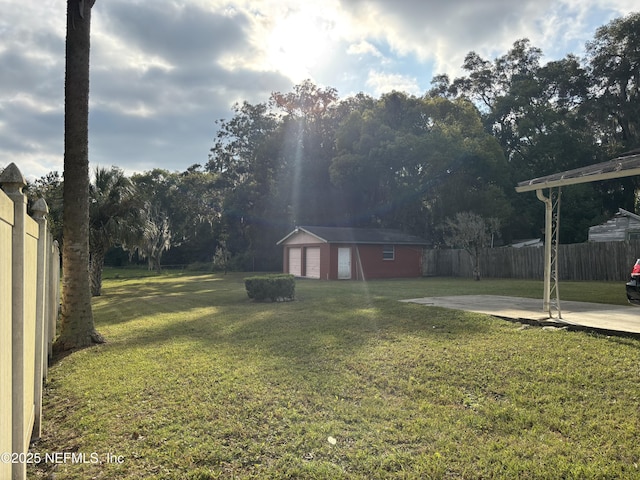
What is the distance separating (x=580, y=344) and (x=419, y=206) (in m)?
27.3

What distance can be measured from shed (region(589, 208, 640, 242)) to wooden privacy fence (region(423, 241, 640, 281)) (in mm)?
4154

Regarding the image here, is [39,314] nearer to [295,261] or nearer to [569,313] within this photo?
[569,313]

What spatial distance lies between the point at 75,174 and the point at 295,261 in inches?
882

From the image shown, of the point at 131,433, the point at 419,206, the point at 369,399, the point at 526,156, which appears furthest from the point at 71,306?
the point at 526,156

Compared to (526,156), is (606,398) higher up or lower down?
lower down

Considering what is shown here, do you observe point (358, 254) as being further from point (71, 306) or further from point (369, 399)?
point (369, 399)

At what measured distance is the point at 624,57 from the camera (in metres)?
33.8

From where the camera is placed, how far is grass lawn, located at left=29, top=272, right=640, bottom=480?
3256 mm

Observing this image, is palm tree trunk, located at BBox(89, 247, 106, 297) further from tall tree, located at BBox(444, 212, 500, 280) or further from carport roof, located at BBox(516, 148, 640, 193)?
tall tree, located at BBox(444, 212, 500, 280)

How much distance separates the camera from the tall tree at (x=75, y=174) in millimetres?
7555

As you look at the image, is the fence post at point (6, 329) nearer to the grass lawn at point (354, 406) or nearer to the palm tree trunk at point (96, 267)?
the grass lawn at point (354, 406)

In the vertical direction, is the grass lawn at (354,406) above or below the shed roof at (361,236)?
below

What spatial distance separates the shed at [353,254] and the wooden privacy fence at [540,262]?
66.2 inches

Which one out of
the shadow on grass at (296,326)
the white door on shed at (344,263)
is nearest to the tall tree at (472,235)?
the white door on shed at (344,263)
